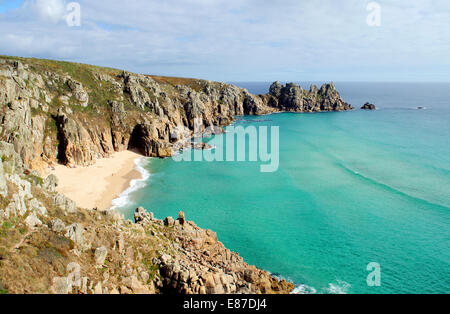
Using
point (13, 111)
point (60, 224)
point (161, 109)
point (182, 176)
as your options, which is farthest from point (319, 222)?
point (161, 109)

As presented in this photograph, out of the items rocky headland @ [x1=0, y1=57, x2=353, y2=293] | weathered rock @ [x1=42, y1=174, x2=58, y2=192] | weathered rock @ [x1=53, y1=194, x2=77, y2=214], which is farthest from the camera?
weathered rock @ [x1=42, y1=174, x2=58, y2=192]

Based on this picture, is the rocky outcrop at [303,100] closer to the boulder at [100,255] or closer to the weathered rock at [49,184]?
→ the weathered rock at [49,184]

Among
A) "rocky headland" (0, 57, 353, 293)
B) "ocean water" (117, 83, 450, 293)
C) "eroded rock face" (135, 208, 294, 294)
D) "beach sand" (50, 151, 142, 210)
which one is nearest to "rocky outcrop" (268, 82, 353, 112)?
"ocean water" (117, 83, 450, 293)

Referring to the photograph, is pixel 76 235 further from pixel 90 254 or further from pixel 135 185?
pixel 135 185

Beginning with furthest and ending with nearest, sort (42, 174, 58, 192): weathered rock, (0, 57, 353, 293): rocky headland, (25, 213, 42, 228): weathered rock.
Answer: (42, 174, 58, 192): weathered rock < (25, 213, 42, 228): weathered rock < (0, 57, 353, 293): rocky headland

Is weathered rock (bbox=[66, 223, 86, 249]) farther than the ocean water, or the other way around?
the ocean water

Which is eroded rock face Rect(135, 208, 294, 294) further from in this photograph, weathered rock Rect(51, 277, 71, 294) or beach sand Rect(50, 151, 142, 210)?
beach sand Rect(50, 151, 142, 210)

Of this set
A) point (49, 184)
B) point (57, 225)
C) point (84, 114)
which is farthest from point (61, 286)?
point (84, 114)
